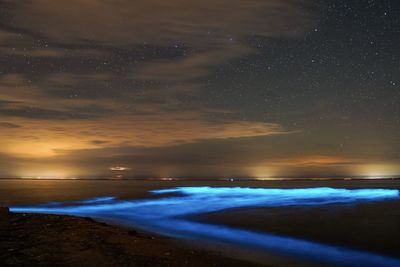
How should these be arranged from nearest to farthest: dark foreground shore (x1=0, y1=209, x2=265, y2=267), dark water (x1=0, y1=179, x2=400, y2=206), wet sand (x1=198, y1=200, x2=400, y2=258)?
dark foreground shore (x1=0, y1=209, x2=265, y2=267) < wet sand (x1=198, y1=200, x2=400, y2=258) < dark water (x1=0, y1=179, x2=400, y2=206)

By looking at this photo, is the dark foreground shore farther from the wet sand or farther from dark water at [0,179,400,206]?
dark water at [0,179,400,206]

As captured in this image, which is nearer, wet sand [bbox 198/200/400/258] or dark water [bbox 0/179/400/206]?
wet sand [bbox 198/200/400/258]

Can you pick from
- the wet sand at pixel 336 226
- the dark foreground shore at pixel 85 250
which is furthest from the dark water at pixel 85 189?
the dark foreground shore at pixel 85 250

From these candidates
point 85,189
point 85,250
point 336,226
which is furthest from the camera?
point 85,189

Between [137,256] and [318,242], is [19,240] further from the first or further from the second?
[318,242]

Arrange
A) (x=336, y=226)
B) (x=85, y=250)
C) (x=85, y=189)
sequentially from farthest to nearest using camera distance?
(x=85, y=189)
(x=336, y=226)
(x=85, y=250)

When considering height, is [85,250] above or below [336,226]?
above

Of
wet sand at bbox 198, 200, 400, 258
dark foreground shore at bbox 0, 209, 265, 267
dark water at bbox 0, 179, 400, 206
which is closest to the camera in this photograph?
dark foreground shore at bbox 0, 209, 265, 267

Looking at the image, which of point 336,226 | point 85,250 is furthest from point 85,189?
point 85,250

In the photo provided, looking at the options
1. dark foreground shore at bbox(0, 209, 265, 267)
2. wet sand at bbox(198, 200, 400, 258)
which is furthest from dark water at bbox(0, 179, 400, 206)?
dark foreground shore at bbox(0, 209, 265, 267)

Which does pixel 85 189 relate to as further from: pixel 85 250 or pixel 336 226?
pixel 85 250
